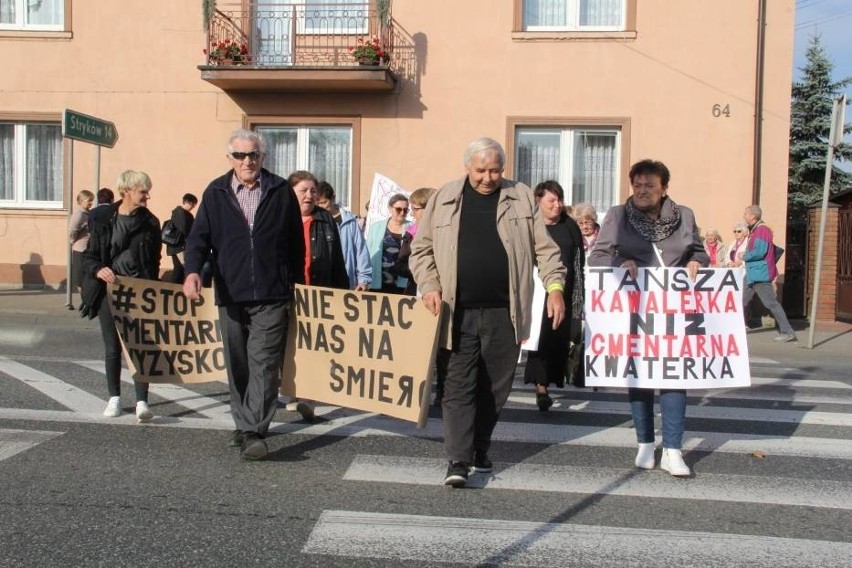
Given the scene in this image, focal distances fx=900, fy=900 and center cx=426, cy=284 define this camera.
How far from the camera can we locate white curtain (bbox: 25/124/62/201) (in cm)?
1753

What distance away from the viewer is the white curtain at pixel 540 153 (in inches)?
653

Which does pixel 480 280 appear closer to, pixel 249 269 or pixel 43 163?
pixel 249 269

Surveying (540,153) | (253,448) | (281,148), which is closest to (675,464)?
(253,448)

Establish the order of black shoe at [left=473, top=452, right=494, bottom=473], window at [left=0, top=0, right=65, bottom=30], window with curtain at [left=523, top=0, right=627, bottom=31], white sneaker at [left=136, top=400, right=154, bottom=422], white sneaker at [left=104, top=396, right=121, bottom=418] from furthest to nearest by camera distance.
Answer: window at [left=0, top=0, right=65, bottom=30] → window with curtain at [left=523, top=0, right=627, bottom=31] → white sneaker at [left=104, top=396, right=121, bottom=418] → white sneaker at [left=136, top=400, right=154, bottom=422] → black shoe at [left=473, top=452, right=494, bottom=473]

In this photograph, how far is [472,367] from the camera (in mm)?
5156

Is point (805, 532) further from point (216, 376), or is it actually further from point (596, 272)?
point (216, 376)

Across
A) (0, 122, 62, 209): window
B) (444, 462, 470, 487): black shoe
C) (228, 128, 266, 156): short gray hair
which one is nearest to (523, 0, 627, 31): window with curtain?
(0, 122, 62, 209): window

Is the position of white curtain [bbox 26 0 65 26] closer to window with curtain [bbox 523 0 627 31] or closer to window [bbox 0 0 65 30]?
window [bbox 0 0 65 30]

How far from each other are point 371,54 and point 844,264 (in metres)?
9.10

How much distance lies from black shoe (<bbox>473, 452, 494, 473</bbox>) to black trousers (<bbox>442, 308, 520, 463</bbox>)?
149 millimetres

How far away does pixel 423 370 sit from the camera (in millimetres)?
5422

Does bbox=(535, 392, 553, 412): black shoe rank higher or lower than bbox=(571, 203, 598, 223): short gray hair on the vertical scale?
lower

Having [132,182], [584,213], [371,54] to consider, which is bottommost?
[584,213]

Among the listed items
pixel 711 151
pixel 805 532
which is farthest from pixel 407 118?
pixel 805 532
